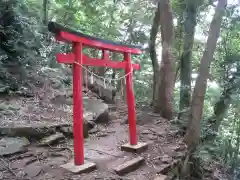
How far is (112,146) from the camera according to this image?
595 centimetres

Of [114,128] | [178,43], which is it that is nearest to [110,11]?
[178,43]

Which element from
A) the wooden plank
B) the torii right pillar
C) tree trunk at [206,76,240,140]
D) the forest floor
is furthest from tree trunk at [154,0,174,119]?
the wooden plank

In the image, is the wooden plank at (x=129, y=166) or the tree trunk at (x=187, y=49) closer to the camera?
the wooden plank at (x=129, y=166)

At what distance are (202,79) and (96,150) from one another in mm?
2977

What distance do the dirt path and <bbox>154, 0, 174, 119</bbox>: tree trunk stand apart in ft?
3.26

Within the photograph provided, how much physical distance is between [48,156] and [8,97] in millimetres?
2937

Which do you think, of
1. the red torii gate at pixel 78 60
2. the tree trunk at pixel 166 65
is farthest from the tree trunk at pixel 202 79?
the tree trunk at pixel 166 65

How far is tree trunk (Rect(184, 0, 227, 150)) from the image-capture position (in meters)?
5.23

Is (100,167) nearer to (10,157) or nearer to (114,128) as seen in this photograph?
(10,157)

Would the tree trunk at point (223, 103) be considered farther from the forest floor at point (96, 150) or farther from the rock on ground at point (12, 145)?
the rock on ground at point (12, 145)

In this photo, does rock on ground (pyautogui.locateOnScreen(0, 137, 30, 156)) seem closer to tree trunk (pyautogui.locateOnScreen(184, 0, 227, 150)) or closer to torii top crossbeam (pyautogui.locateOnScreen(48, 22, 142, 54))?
torii top crossbeam (pyautogui.locateOnScreen(48, 22, 142, 54))

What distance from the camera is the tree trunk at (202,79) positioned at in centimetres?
523

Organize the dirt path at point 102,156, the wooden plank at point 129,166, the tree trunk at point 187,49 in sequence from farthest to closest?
the tree trunk at point 187,49 < the wooden plank at point 129,166 < the dirt path at point 102,156

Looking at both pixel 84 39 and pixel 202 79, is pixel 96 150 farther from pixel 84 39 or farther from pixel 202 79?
pixel 202 79
